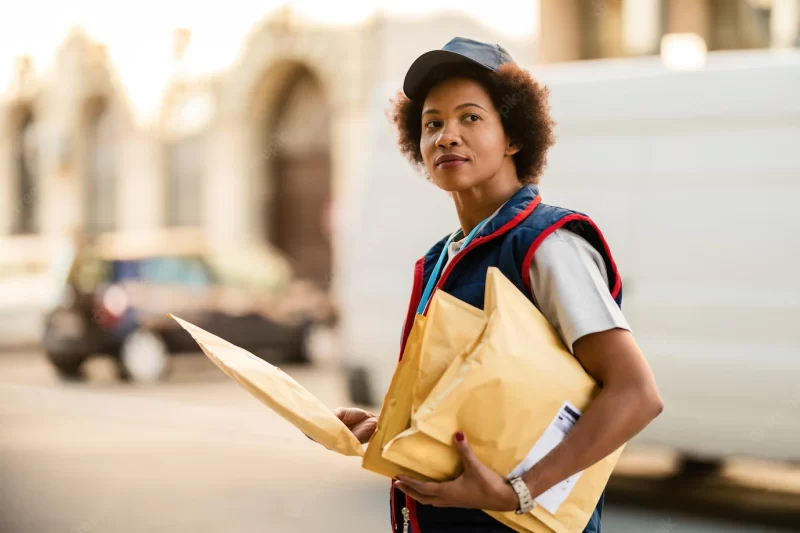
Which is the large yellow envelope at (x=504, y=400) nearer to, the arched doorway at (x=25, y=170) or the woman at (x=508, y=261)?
the woman at (x=508, y=261)

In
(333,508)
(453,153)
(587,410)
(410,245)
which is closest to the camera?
(587,410)

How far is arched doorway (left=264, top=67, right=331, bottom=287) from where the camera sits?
2308 cm

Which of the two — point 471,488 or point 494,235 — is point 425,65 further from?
point 471,488

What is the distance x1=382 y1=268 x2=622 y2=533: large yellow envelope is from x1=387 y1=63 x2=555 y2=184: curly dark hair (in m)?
0.44

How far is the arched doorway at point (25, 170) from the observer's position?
30.2 m

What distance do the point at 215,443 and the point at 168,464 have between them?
3.02 feet

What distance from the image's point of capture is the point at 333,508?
6117 millimetres

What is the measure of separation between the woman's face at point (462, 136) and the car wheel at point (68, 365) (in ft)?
37.6

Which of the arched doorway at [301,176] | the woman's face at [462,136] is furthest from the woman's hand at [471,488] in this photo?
the arched doorway at [301,176]

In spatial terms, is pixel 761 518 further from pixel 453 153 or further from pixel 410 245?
pixel 453 153

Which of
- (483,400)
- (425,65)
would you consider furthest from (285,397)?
(425,65)

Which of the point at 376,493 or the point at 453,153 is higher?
the point at 453,153

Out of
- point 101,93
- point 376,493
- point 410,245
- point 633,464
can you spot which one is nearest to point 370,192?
point 410,245

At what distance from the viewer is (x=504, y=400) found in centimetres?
171
